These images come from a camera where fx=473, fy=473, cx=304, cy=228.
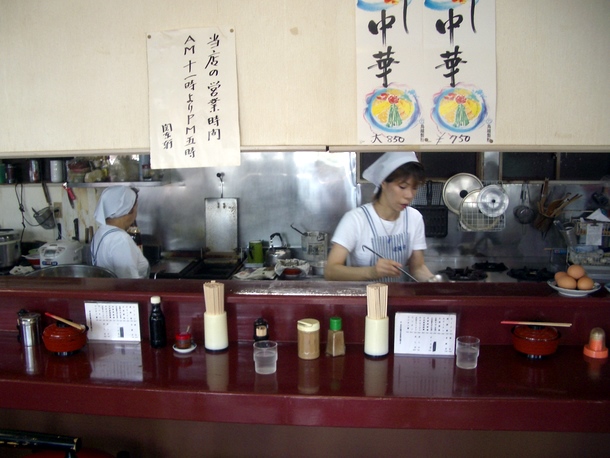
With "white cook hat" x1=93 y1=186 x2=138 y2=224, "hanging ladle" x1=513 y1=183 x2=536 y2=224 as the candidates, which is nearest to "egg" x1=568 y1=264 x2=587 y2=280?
"white cook hat" x1=93 y1=186 x2=138 y2=224

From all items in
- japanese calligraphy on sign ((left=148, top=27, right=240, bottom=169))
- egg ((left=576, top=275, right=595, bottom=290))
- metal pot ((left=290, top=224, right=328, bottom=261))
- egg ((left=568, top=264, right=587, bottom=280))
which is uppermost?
japanese calligraphy on sign ((left=148, top=27, right=240, bottom=169))

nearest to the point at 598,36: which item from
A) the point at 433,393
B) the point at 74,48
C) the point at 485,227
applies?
the point at 433,393

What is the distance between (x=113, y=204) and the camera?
365cm

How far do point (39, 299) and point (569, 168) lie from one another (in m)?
5.04

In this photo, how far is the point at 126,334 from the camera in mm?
2088

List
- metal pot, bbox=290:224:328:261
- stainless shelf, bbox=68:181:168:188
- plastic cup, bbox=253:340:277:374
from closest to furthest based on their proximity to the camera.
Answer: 1. plastic cup, bbox=253:340:277:374
2. stainless shelf, bbox=68:181:168:188
3. metal pot, bbox=290:224:328:261

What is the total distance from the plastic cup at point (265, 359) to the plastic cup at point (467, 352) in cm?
71

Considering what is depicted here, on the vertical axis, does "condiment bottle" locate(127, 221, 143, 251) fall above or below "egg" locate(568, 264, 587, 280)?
below

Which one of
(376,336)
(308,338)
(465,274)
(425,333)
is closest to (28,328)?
(308,338)

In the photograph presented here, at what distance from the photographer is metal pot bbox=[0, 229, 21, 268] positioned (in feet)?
16.6

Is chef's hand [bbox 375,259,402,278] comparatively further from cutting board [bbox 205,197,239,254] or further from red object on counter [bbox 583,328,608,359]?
cutting board [bbox 205,197,239,254]

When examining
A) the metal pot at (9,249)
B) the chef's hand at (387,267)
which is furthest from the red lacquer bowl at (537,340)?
the metal pot at (9,249)

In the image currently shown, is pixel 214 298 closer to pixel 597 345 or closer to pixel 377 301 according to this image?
pixel 377 301

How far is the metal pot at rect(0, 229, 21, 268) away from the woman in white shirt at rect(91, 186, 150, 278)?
2.07 metres
